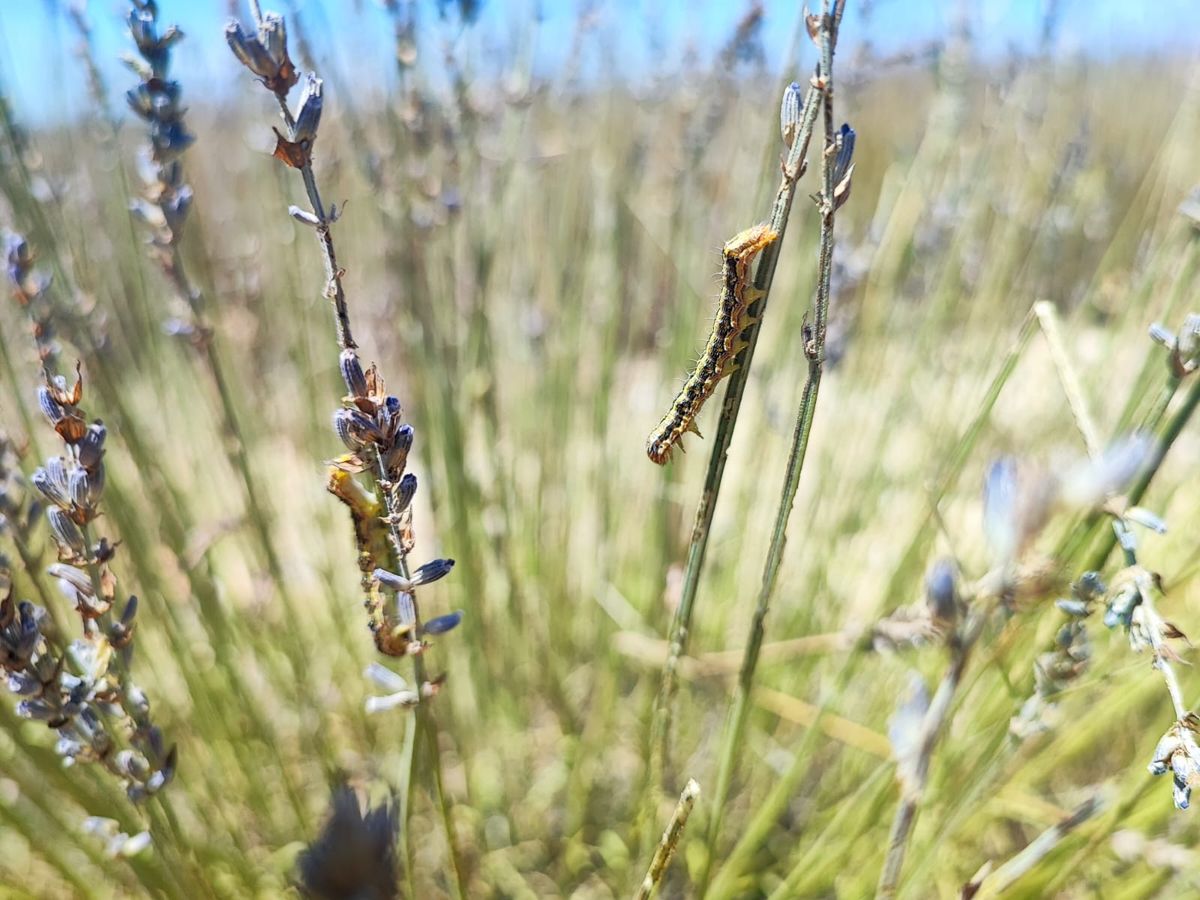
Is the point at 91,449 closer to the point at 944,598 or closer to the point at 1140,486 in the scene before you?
the point at 944,598

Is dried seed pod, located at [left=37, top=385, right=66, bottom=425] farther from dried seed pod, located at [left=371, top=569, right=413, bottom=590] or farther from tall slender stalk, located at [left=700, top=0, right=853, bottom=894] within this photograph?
tall slender stalk, located at [left=700, top=0, right=853, bottom=894]

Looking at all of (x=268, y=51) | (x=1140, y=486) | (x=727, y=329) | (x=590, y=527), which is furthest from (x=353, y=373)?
(x=590, y=527)

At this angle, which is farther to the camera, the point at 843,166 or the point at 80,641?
the point at 80,641

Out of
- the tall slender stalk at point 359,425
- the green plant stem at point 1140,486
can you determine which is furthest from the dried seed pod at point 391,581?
the green plant stem at point 1140,486

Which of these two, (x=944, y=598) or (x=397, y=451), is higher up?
(x=397, y=451)

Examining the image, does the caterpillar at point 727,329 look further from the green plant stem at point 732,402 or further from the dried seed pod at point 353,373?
the dried seed pod at point 353,373

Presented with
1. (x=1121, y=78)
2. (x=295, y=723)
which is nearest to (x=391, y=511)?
(x=295, y=723)

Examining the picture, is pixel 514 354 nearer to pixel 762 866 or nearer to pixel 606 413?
pixel 606 413

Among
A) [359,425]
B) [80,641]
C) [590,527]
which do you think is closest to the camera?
[359,425]
